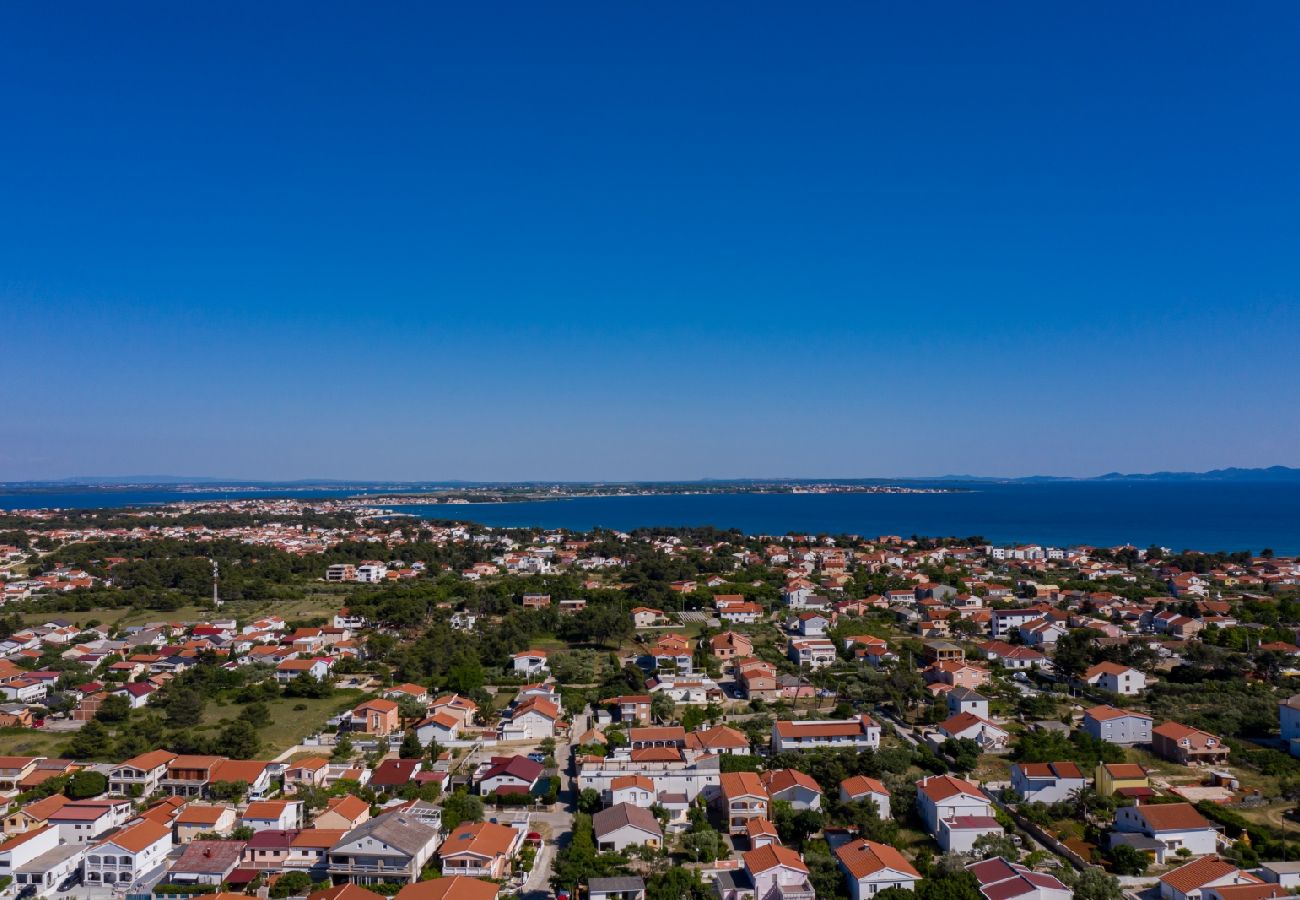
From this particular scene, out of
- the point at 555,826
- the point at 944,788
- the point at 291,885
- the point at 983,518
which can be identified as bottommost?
the point at 555,826

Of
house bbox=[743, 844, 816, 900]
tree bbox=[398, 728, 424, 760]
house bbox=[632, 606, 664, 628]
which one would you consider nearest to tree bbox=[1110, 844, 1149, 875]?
house bbox=[743, 844, 816, 900]

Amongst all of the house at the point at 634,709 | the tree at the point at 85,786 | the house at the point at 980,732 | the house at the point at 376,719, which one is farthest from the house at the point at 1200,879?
the tree at the point at 85,786

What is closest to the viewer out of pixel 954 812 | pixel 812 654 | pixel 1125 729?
pixel 954 812

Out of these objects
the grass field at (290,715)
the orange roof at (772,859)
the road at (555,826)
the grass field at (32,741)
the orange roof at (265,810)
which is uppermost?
the orange roof at (772,859)

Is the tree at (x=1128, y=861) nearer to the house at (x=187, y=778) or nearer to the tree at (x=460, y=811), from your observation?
the tree at (x=460, y=811)

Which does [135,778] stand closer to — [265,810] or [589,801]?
[265,810]

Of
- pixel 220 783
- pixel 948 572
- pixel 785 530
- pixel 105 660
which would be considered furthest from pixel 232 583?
pixel 785 530

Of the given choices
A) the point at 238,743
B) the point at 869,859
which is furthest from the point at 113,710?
the point at 869,859
